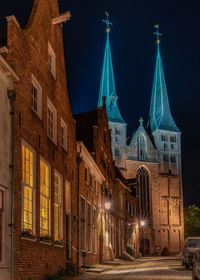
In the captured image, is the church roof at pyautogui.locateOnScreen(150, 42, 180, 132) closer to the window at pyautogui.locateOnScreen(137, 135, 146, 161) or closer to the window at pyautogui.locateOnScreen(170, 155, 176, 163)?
the window at pyautogui.locateOnScreen(137, 135, 146, 161)

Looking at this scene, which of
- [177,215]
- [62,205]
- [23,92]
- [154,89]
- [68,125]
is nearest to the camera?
[23,92]

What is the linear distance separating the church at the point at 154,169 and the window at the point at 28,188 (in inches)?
2390

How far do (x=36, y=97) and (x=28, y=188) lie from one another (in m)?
3.14

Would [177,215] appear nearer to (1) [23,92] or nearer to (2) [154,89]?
(2) [154,89]

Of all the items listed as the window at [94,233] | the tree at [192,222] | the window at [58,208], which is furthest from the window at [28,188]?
the tree at [192,222]

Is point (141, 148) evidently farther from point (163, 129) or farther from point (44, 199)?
point (44, 199)

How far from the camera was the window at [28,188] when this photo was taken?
40.6ft

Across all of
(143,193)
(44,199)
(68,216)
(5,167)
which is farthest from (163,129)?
(5,167)

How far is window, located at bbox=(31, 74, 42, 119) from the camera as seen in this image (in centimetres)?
1397

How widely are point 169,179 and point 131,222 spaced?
29.7m

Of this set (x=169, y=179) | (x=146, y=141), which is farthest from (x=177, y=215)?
(x=146, y=141)

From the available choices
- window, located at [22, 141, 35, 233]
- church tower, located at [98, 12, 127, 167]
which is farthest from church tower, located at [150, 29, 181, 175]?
window, located at [22, 141, 35, 233]

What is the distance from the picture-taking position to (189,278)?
49.0 ft

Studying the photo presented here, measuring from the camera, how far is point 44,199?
1448cm
